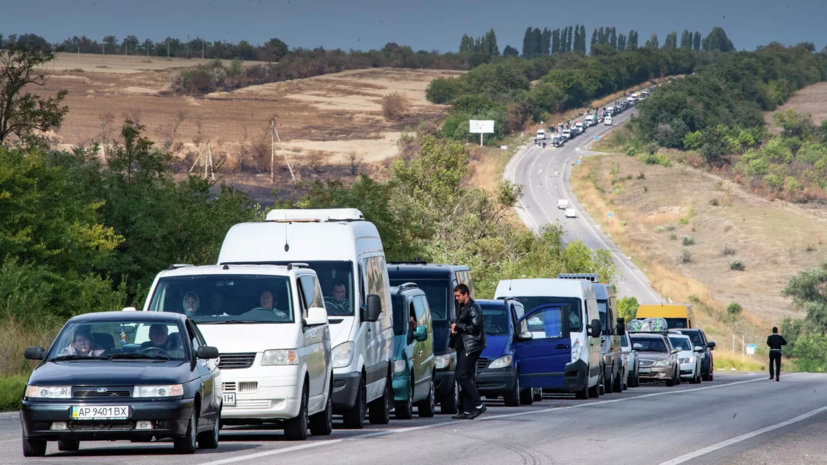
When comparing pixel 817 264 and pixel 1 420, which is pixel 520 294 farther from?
pixel 817 264

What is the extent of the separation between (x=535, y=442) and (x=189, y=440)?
4552mm

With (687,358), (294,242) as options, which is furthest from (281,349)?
(687,358)

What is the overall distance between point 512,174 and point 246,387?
483ft

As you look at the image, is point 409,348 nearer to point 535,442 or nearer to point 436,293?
point 436,293

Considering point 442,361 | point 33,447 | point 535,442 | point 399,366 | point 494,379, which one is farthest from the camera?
point 494,379

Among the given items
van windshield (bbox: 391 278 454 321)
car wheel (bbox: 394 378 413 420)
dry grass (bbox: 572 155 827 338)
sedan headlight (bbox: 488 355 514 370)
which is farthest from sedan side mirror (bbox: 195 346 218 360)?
dry grass (bbox: 572 155 827 338)

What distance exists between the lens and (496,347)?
23.2 m

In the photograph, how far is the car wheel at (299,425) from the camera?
47.0ft

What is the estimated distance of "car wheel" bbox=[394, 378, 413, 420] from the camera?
1906 cm

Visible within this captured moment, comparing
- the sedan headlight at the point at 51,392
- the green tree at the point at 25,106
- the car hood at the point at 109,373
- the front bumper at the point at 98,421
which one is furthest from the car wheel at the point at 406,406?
the green tree at the point at 25,106

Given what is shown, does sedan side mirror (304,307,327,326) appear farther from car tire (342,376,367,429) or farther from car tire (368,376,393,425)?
car tire (368,376,393,425)

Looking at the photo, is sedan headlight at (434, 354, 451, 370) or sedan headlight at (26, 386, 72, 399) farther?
sedan headlight at (434, 354, 451, 370)

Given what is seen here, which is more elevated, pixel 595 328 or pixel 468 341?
pixel 468 341

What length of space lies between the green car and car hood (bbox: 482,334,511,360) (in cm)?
330
